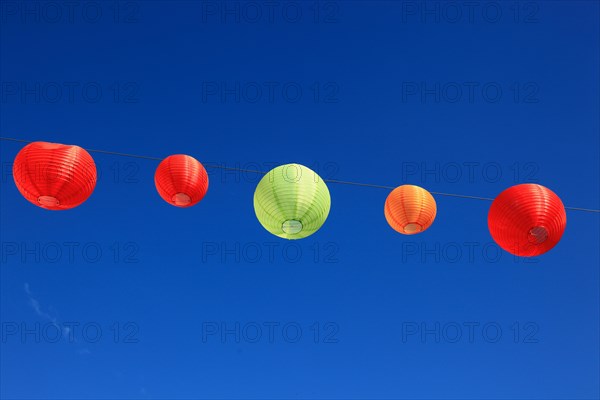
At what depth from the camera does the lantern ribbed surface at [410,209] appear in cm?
677

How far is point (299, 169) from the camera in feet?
17.3

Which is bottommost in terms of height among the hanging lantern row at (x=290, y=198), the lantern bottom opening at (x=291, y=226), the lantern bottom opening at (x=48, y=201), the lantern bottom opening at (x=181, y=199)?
the lantern bottom opening at (x=291, y=226)

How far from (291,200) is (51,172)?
233 cm

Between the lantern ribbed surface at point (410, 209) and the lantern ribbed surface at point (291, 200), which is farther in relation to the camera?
the lantern ribbed surface at point (410, 209)

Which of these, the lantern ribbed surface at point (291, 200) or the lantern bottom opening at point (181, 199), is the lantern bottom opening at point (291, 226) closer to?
the lantern ribbed surface at point (291, 200)

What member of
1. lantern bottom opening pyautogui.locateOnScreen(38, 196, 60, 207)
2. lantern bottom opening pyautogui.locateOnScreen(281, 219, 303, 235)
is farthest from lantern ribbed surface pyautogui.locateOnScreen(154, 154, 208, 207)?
lantern bottom opening pyautogui.locateOnScreen(281, 219, 303, 235)

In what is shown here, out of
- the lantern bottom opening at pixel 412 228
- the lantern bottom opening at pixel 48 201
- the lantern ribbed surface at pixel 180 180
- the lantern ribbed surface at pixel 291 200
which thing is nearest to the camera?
the lantern ribbed surface at pixel 291 200

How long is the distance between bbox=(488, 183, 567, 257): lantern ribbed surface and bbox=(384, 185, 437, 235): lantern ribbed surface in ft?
4.06

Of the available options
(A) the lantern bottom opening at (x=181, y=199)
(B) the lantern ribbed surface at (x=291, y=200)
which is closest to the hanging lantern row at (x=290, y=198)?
(B) the lantern ribbed surface at (x=291, y=200)

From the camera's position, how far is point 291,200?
5.12 m

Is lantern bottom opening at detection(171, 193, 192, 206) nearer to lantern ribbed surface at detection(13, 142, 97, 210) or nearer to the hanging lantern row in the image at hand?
the hanging lantern row

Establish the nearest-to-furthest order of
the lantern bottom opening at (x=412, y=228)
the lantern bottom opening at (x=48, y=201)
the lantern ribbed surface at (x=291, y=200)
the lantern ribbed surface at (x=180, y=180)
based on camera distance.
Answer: the lantern ribbed surface at (x=291, y=200) < the lantern bottom opening at (x=48, y=201) < the lantern ribbed surface at (x=180, y=180) < the lantern bottom opening at (x=412, y=228)

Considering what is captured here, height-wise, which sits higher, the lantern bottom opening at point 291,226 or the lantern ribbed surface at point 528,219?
→ the lantern ribbed surface at point 528,219

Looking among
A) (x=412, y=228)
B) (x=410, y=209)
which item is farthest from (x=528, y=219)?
(x=412, y=228)
